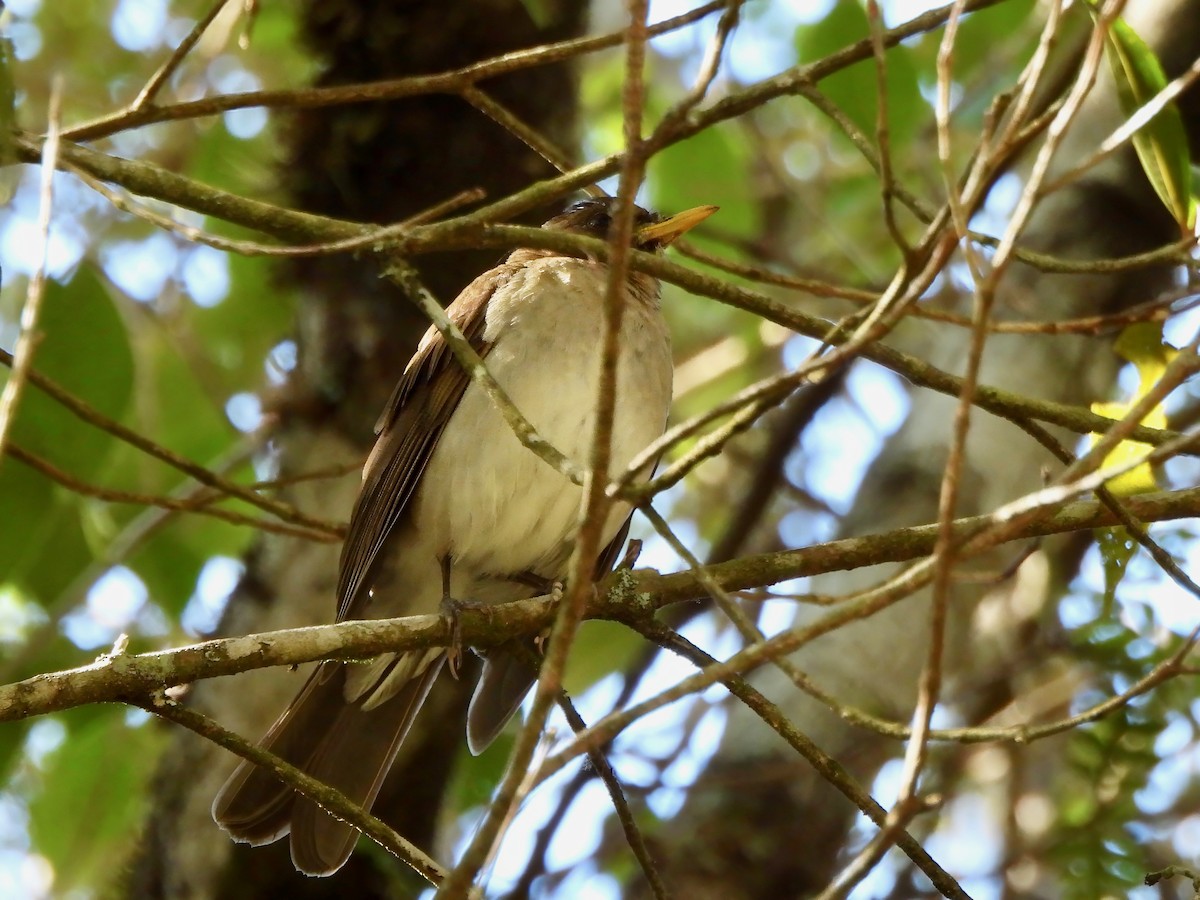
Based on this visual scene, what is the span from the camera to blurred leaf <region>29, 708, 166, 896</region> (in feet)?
17.1

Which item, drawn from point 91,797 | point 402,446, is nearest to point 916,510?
point 402,446

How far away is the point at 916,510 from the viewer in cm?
499

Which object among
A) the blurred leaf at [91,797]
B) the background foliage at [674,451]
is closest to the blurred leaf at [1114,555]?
the background foliage at [674,451]

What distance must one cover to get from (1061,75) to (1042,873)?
3.11 metres

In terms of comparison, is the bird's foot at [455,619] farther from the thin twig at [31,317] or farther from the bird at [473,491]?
the thin twig at [31,317]

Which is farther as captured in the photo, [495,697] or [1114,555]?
[495,697]

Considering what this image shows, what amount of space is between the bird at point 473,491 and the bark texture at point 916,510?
0.88m

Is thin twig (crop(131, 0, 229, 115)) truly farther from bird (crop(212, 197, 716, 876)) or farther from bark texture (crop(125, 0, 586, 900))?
bark texture (crop(125, 0, 586, 900))

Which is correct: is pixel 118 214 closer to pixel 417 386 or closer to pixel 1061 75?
pixel 417 386

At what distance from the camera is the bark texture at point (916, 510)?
484cm

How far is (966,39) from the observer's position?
6.04 m

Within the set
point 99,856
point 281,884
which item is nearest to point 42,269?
point 281,884

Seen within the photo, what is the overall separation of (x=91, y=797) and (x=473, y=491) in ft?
6.74

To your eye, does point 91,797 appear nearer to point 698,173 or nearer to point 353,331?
point 353,331
